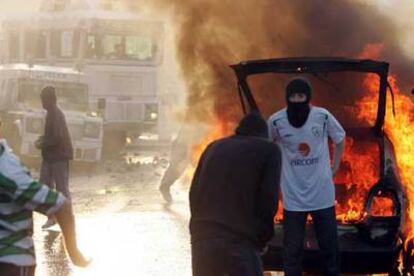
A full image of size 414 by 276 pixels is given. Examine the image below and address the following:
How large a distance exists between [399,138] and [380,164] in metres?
1.14

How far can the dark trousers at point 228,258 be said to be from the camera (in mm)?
4852

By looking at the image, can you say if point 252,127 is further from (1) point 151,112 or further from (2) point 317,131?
(1) point 151,112

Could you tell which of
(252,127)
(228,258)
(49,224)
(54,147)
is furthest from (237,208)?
(49,224)

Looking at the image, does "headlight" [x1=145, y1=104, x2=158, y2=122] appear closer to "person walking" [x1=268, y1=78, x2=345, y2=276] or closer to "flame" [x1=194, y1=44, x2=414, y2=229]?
"flame" [x1=194, y1=44, x2=414, y2=229]

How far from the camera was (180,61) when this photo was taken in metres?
13.5

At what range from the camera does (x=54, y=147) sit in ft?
35.3

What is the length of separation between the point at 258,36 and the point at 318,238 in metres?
6.25

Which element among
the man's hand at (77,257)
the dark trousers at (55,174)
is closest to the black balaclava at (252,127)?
the man's hand at (77,257)

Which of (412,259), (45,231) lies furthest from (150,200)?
(412,259)

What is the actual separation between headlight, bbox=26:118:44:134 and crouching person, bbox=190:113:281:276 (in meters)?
14.5

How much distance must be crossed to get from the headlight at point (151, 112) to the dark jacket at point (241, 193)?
20.0 m

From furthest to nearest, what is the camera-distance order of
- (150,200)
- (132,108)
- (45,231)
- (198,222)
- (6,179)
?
(132,108), (150,200), (45,231), (198,222), (6,179)

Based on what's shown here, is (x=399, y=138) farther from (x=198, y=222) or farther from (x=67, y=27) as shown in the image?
(x=67, y=27)

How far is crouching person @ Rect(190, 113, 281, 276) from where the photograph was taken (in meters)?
4.87
